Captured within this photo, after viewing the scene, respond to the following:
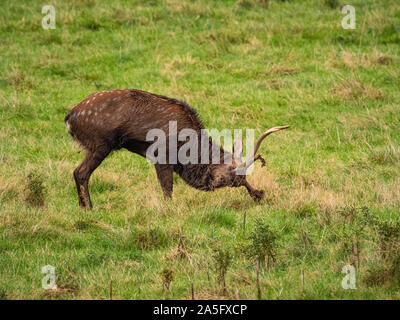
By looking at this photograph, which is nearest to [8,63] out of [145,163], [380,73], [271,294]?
[145,163]

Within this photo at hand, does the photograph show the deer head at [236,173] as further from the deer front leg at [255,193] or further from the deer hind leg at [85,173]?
the deer hind leg at [85,173]

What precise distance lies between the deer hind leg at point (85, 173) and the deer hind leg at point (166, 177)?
0.66m

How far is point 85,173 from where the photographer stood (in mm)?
8766

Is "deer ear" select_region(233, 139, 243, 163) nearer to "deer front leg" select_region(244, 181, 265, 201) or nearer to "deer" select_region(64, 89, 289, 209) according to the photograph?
"deer" select_region(64, 89, 289, 209)

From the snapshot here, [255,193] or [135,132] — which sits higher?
[135,132]

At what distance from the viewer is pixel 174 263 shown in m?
6.71

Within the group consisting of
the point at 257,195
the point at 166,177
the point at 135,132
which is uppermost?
the point at 135,132

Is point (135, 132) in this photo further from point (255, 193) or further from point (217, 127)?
point (217, 127)

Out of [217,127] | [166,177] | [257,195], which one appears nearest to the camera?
[257,195]

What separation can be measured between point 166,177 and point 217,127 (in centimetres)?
284

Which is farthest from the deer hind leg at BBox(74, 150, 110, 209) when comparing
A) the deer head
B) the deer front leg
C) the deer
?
the deer front leg

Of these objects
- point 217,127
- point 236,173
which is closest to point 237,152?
point 236,173

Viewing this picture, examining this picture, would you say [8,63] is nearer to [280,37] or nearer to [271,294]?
[280,37]
